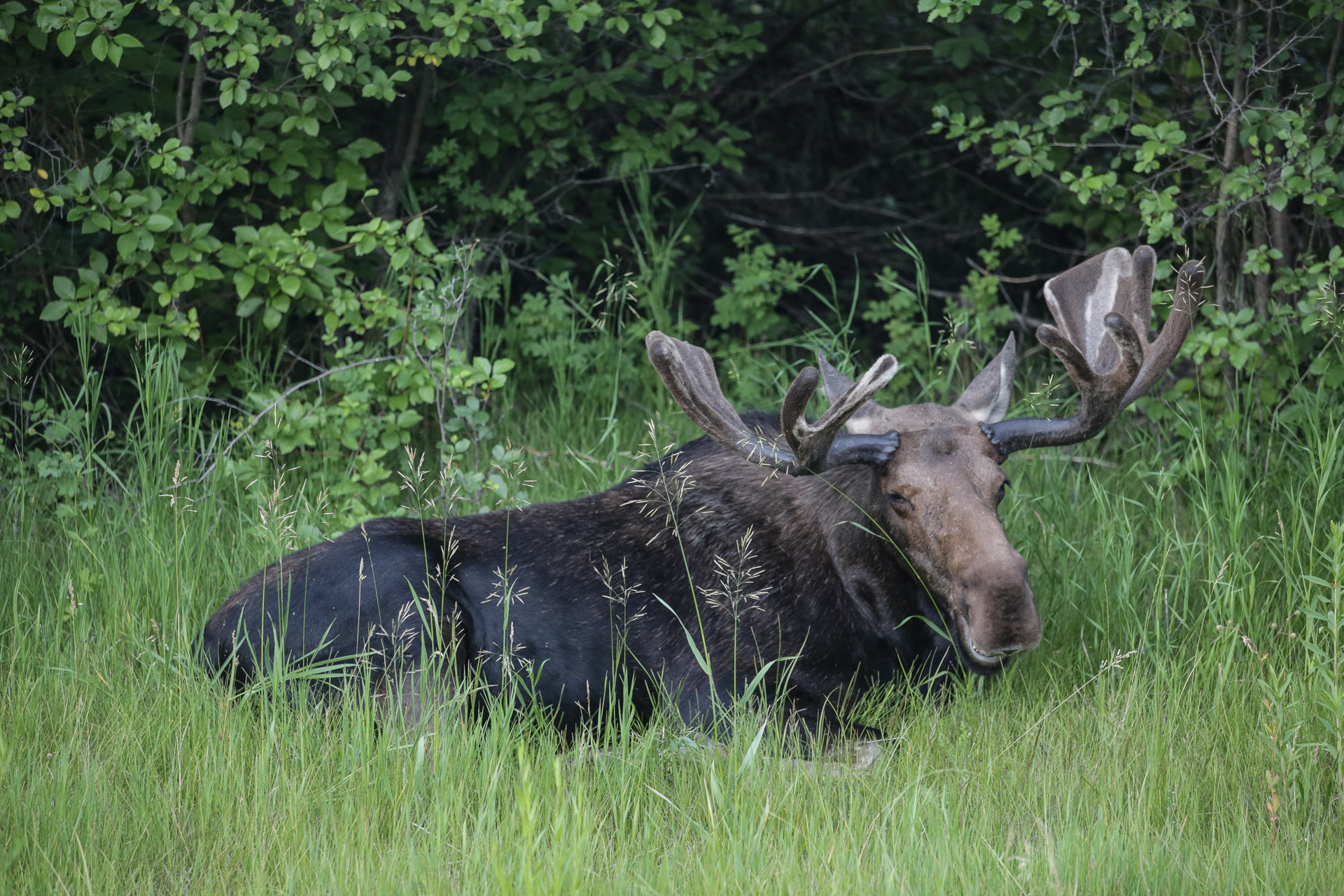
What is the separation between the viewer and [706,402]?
4.16m

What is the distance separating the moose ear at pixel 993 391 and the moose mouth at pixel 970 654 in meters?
0.82

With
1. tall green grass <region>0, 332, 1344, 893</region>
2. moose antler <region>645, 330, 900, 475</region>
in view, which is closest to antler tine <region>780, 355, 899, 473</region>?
moose antler <region>645, 330, 900, 475</region>

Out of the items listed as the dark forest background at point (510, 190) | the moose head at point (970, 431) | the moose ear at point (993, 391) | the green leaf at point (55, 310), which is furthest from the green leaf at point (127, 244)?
the moose ear at point (993, 391)

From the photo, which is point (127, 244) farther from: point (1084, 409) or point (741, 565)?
point (1084, 409)

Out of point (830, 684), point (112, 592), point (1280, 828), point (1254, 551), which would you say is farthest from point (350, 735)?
point (1254, 551)

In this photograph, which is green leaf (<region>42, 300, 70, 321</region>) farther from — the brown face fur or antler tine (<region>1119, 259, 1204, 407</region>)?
antler tine (<region>1119, 259, 1204, 407</region>)

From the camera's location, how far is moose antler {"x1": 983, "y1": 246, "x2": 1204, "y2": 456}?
398cm

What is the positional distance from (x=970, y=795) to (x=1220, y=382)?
300 centimetres

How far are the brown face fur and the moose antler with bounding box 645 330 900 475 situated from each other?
135 mm

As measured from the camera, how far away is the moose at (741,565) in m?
3.90

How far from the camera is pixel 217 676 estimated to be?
3.73m

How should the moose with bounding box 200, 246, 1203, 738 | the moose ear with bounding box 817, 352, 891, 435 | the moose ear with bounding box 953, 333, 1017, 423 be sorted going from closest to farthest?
1. the moose with bounding box 200, 246, 1203, 738
2. the moose ear with bounding box 817, 352, 891, 435
3. the moose ear with bounding box 953, 333, 1017, 423

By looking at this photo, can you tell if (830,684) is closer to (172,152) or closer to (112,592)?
(112,592)

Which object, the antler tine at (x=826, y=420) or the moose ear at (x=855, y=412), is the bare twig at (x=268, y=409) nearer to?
the moose ear at (x=855, y=412)
